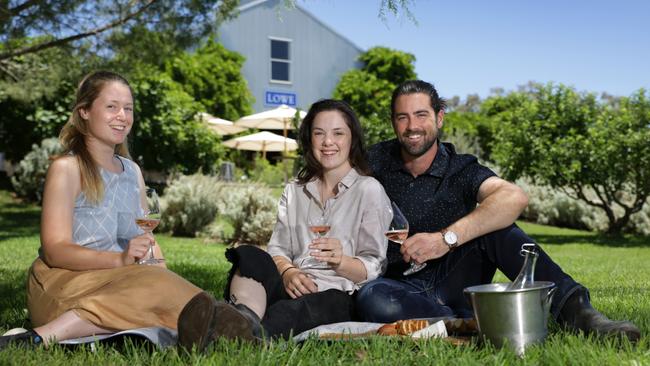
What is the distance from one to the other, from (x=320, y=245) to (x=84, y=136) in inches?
→ 52.5

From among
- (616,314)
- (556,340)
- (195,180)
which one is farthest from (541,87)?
(556,340)

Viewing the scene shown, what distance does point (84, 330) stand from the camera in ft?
11.1

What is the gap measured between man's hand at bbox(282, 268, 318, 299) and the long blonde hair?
100 centimetres

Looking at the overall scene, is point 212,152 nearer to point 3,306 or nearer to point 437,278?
point 3,306

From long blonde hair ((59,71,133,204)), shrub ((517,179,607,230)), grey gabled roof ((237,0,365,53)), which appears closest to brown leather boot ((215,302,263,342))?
→ long blonde hair ((59,71,133,204))

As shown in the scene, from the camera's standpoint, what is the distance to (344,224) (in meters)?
3.92

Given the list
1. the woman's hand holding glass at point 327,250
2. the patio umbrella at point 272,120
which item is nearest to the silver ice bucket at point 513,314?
the woman's hand holding glass at point 327,250

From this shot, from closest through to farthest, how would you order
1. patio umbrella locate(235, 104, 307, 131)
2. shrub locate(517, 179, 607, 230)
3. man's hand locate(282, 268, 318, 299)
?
1. man's hand locate(282, 268, 318, 299)
2. shrub locate(517, 179, 607, 230)
3. patio umbrella locate(235, 104, 307, 131)

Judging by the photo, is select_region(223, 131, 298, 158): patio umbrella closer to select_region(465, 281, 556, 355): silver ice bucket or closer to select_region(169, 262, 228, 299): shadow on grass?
select_region(169, 262, 228, 299): shadow on grass

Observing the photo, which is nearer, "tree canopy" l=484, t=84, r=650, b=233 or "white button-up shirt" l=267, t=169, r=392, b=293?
"white button-up shirt" l=267, t=169, r=392, b=293

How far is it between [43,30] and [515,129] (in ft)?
30.6

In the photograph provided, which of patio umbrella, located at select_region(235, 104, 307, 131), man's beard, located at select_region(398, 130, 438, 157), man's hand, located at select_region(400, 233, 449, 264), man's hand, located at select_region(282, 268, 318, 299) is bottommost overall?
man's hand, located at select_region(282, 268, 318, 299)

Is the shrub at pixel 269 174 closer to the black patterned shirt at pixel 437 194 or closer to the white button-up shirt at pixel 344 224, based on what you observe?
the black patterned shirt at pixel 437 194

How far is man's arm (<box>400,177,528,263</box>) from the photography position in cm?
370
